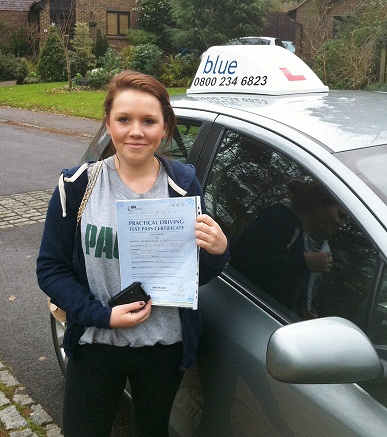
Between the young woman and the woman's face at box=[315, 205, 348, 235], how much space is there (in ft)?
1.02

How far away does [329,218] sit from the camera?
6.17 feet

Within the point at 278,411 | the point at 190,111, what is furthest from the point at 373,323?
the point at 190,111

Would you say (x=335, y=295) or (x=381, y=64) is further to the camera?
(x=381, y=64)

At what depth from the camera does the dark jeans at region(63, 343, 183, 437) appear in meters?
2.05

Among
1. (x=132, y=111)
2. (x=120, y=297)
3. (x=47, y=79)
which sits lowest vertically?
(x=47, y=79)

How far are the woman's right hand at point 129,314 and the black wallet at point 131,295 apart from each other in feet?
0.05

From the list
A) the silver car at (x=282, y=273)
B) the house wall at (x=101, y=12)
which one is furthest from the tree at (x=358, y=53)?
the house wall at (x=101, y=12)

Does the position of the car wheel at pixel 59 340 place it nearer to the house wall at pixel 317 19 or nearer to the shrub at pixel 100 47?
the house wall at pixel 317 19

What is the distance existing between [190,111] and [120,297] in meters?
1.05

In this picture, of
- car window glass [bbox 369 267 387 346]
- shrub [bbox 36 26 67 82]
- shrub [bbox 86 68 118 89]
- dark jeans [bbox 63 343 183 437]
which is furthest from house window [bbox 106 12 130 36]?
car window glass [bbox 369 267 387 346]

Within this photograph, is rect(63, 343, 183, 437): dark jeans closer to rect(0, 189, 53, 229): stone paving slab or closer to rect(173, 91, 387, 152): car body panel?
rect(173, 91, 387, 152): car body panel

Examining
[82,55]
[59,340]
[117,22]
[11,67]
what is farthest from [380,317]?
[117,22]

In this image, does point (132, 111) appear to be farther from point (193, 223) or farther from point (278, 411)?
point (278, 411)

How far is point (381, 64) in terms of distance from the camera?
15.8 m
